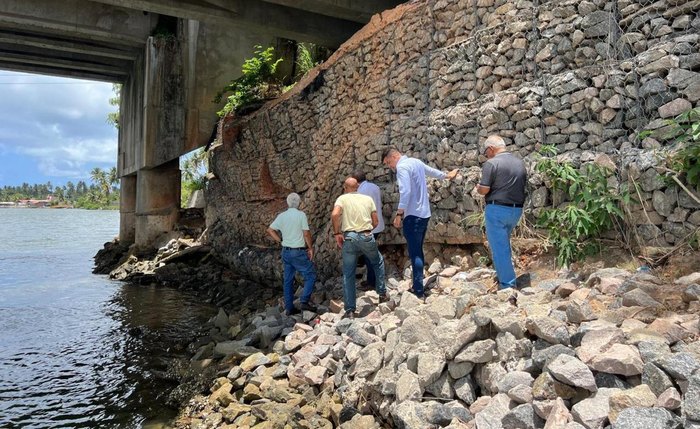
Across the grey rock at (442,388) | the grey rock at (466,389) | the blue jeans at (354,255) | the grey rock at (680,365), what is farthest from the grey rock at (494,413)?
the blue jeans at (354,255)

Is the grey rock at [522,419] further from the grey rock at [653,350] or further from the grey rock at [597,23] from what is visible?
the grey rock at [597,23]

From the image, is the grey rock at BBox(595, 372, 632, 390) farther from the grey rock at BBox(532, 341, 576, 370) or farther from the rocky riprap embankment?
the grey rock at BBox(532, 341, 576, 370)

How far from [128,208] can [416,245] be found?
67.0 ft

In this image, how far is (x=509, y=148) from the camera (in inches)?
239

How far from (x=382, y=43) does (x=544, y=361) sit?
6.42m

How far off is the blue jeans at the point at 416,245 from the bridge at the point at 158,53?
8.67 meters

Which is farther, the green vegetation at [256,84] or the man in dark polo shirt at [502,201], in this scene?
the green vegetation at [256,84]

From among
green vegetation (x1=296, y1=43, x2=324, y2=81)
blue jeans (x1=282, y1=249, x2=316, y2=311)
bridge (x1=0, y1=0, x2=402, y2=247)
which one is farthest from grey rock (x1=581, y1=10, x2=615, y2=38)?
Result: green vegetation (x1=296, y1=43, x2=324, y2=81)

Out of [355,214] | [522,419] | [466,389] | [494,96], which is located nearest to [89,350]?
[355,214]

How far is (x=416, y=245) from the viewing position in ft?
19.2

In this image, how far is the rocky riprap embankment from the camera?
9.35 ft

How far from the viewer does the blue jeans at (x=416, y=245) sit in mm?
5836

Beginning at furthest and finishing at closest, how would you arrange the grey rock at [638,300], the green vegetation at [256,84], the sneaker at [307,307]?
the green vegetation at [256,84] → the sneaker at [307,307] → the grey rock at [638,300]

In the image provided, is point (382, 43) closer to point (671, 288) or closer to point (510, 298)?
point (510, 298)
